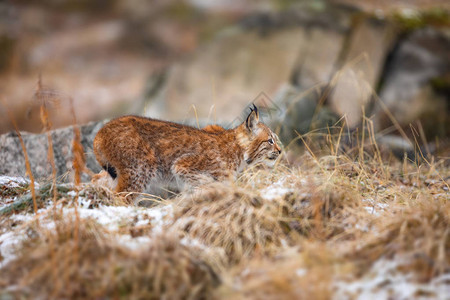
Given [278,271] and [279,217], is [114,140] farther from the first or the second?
[278,271]

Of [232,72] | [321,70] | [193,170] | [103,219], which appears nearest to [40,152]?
[193,170]

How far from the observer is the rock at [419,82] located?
1005 centimetres

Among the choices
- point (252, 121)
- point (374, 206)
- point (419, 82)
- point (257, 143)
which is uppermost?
point (252, 121)

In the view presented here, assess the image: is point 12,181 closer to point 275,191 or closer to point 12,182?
point 12,182

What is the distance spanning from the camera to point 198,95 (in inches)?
401

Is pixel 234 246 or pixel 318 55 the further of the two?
pixel 318 55

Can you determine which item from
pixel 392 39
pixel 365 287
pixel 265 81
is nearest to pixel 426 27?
pixel 392 39

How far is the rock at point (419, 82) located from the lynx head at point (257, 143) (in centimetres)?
519

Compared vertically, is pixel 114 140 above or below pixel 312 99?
above

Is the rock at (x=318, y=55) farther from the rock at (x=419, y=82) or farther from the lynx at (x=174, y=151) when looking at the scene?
the lynx at (x=174, y=151)

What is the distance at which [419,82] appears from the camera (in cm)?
1032

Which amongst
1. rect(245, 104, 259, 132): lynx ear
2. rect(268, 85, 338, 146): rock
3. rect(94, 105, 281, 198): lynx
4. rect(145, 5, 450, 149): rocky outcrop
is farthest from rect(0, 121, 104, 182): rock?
rect(145, 5, 450, 149): rocky outcrop

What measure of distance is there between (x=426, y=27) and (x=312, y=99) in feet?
13.4

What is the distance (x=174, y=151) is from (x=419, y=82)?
7.27m
